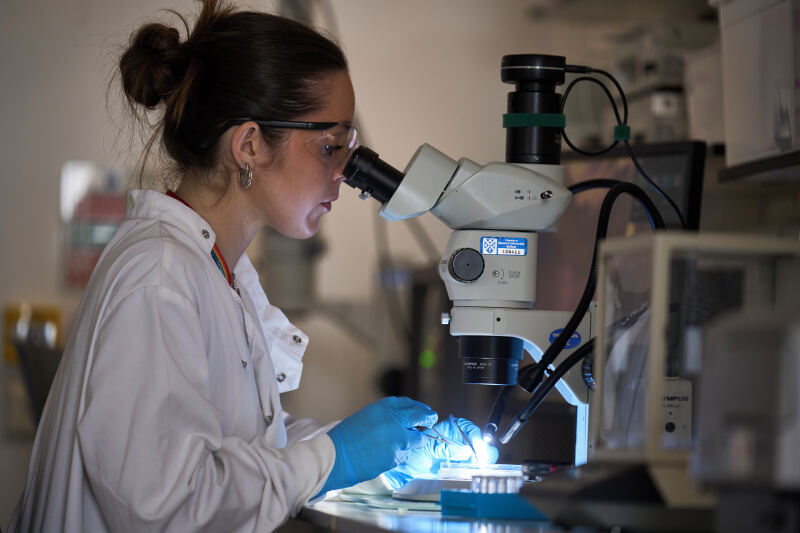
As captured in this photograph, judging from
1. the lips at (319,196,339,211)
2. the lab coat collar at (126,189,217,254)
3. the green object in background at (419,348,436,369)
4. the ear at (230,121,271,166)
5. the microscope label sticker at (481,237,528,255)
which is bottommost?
the green object in background at (419,348,436,369)

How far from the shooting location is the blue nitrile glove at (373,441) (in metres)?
1.29

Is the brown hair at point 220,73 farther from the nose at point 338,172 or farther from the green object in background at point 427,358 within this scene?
the green object in background at point 427,358

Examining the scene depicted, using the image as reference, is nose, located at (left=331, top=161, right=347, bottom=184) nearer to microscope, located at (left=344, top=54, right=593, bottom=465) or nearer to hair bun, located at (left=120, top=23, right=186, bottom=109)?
microscope, located at (left=344, top=54, right=593, bottom=465)

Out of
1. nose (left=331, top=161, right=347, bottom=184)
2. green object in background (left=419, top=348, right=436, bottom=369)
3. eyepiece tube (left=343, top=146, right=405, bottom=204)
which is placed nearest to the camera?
eyepiece tube (left=343, top=146, right=405, bottom=204)

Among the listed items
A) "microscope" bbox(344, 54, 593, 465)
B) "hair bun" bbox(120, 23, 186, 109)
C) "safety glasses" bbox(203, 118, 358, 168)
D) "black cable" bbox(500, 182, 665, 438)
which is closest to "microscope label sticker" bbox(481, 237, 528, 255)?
"microscope" bbox(344, 54, 593, 465)

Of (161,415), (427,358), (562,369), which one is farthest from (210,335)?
(427,358)

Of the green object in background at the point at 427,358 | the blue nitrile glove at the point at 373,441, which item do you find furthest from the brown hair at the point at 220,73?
the green object in background at the point at 427,358

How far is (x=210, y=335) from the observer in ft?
4.26

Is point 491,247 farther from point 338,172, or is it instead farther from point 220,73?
point 220,73

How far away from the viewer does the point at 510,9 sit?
3.85 metres

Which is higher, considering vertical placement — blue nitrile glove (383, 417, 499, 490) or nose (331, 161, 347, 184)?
nose (331, 161, 347, 184)

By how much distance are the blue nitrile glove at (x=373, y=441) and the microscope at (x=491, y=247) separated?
13 cm

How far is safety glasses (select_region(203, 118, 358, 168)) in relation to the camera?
143cm

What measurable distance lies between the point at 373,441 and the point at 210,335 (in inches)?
11.3
